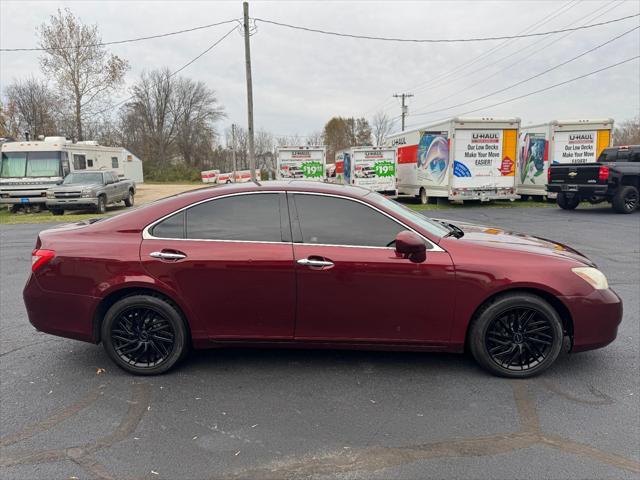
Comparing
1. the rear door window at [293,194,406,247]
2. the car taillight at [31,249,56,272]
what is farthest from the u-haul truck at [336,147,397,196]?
the car taillight at [31,249,56,272]

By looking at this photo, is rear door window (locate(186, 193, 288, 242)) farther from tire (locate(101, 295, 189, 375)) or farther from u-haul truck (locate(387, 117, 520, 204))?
u-haul truck (locate(387, 117, 520, 204))

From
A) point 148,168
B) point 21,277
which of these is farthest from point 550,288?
point 148,168

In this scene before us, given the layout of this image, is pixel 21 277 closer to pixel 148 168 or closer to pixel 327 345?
pixel 327 345

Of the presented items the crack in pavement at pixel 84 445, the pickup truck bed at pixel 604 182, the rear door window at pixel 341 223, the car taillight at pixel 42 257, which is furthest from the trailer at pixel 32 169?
the pickup truck bed at pixel 604 182

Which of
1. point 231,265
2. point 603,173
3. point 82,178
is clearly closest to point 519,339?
point 231,265

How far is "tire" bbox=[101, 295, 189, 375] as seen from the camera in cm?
348

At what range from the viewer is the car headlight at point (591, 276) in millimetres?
3395

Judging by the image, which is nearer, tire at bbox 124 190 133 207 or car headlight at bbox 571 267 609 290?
car headlight at bbox 571 267 609 290

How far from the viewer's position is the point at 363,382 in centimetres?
340

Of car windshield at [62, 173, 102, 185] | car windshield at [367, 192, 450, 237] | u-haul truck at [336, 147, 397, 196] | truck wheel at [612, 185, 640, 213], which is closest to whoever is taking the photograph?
car windshield at [367, 192, 450, 237]

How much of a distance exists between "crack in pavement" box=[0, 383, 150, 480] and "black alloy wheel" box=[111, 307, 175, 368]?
374mm

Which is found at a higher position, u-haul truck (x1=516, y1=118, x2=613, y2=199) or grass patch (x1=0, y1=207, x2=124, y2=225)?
u-haul truck (x1=516, y1=118, x2=613, y2=199)

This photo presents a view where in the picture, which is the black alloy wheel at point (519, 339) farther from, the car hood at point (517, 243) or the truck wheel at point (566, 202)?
the truck wheel at point (566, 202)

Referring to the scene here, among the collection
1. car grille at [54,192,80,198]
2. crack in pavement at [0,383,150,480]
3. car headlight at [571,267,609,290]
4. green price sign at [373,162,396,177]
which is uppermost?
green price sign at [373,162,396,177]
